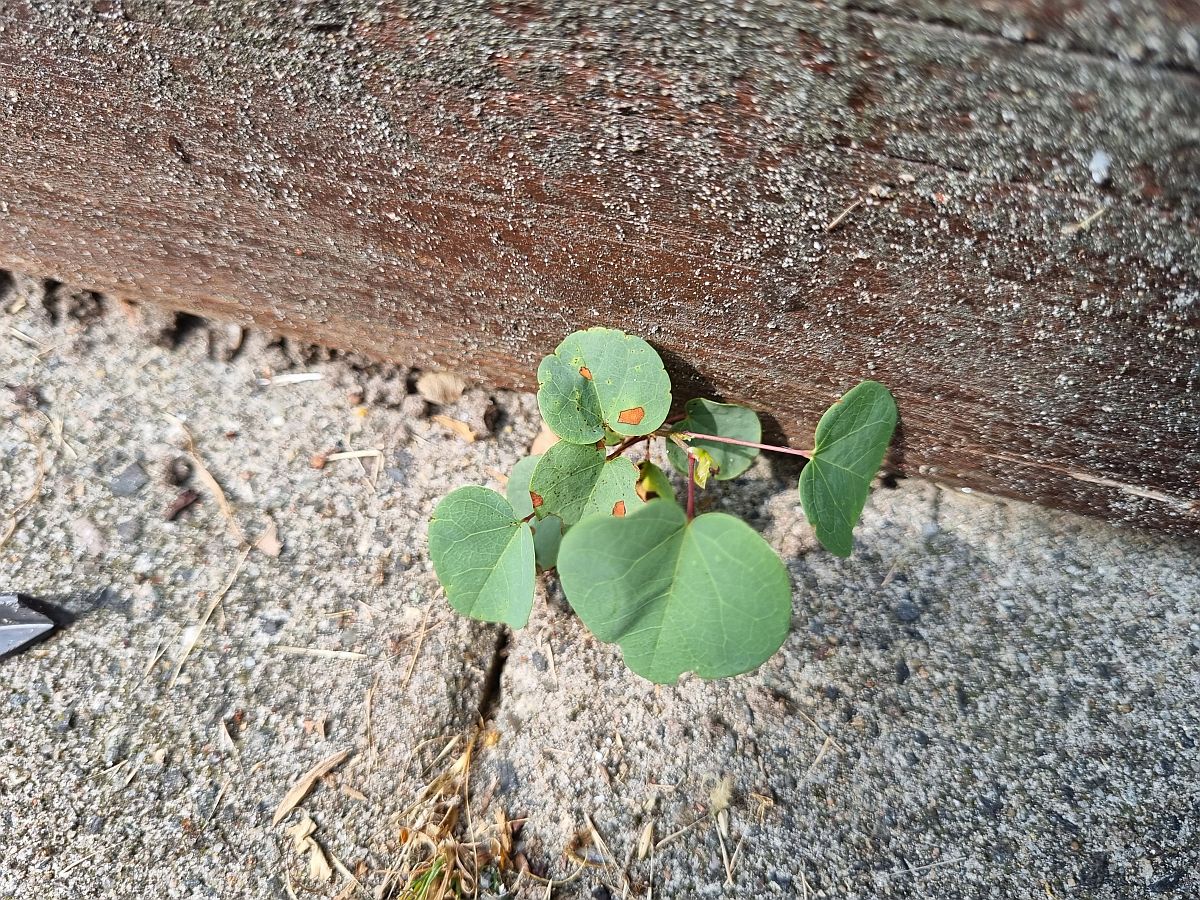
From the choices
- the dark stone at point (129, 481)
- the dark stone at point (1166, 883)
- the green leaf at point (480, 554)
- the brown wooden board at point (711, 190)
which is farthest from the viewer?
the dark stone at point (129, 481)

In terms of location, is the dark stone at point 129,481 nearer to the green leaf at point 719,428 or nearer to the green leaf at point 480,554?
the green leaf at point 480,554

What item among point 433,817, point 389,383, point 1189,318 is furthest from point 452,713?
point 1189,318

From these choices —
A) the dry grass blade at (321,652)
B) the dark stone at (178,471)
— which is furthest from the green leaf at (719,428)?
the dark stone at (178,471)

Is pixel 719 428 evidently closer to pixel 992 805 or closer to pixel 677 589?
pixel 677 589

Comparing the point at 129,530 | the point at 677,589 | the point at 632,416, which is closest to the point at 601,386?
the point at 632,416

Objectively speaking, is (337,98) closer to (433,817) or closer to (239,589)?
(239,589)

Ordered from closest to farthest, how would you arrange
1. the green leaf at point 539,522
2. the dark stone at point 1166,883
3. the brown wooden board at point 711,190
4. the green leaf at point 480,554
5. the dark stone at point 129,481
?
the brown wooden board at point 711,190
the dark stone at point 1166,883
the green leaf at point 480,554
the green leaf at point 539,522
the dark stone at point 129,481
